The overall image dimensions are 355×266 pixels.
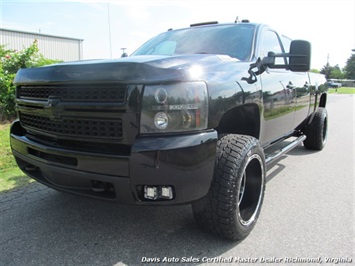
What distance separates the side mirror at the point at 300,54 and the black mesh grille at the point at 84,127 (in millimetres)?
1831

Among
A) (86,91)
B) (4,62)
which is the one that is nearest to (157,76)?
(86,91)

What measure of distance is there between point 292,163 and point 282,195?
5.18 feet

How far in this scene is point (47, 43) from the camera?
2389cm

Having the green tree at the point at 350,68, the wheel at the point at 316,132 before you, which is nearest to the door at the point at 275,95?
the wheel at the point at 316,132

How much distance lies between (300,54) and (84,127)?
2.05 m

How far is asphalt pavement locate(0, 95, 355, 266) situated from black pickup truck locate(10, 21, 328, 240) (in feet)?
0.78

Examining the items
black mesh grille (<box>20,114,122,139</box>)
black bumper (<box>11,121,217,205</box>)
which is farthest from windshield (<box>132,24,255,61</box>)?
black mesh grille (<box>20,114,122,139</box>)

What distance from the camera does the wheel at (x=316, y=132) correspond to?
5.75 m

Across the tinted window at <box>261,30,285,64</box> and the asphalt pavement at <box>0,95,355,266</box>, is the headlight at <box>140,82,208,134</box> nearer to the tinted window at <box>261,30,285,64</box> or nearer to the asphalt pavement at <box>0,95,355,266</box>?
the asphalt pavement at <box>0,95,355,266</box>

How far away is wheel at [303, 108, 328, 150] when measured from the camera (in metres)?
5.75

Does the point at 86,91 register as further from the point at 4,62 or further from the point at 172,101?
the point at 4,62

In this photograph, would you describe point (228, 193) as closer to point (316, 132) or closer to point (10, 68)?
point (316, 132)

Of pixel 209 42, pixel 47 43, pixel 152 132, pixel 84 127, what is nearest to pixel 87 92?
pixel 84 127

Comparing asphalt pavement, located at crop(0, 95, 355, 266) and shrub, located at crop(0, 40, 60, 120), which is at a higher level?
shrub, located at crop(0, 40, 60, 120)
